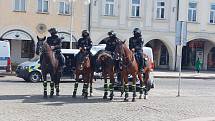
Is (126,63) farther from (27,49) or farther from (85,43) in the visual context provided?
(27,49)

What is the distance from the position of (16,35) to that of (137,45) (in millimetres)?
26060

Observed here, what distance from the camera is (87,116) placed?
46.4 feet

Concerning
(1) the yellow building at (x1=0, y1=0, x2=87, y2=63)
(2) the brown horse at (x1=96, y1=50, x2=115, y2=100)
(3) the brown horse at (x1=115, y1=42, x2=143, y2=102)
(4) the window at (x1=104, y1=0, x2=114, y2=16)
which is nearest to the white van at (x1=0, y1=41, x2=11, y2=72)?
(1) the yellow building at (x1=0, y1=0, x2=87, y2=63)

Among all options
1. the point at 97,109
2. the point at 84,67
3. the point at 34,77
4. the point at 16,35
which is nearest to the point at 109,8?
the point at 16,35

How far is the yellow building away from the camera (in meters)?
43.2

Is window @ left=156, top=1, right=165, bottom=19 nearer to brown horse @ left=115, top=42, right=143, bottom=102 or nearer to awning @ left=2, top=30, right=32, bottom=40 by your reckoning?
awning @ left=2, top=30, right=32, bottom=40

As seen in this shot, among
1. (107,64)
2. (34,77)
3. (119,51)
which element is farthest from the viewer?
(34,77)

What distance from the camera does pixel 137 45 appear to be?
19.0 meters

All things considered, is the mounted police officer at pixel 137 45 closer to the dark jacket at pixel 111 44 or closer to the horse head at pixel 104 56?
the dark jacket at pixel 111 44

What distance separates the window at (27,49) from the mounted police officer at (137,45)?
27.7 m

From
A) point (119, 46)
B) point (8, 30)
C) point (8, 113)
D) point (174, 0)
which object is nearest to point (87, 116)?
point (8, 113)

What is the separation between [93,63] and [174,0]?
3081 cm

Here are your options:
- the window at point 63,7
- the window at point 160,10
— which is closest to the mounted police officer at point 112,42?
the window at point 63,7

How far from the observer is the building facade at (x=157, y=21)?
151 ft
